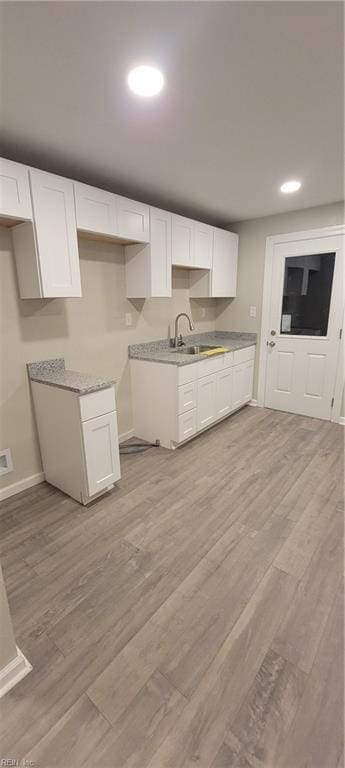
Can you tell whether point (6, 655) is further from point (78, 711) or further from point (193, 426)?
point (193, 426)

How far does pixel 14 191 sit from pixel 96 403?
4.39 feet

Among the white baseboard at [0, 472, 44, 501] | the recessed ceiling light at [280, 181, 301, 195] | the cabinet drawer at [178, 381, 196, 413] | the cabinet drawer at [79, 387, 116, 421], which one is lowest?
the white baseboard at [0, 472, 44, 501]

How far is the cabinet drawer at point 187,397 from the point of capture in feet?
9.43

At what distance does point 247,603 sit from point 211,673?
36 centimetres

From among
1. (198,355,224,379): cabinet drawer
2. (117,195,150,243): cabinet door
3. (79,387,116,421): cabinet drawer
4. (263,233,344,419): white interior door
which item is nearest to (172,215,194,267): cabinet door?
(117,195,150,243): cabinet door

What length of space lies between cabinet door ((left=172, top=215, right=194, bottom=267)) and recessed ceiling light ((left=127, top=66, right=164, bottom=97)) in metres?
1.52

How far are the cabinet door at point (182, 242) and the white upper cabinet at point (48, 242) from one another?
1.14 meters

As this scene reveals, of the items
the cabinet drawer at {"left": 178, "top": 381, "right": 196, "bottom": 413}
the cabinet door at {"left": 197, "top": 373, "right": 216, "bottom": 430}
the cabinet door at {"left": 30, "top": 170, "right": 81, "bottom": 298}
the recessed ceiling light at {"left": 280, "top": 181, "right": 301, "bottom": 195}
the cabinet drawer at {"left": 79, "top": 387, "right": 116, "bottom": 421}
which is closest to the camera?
the cabinet door at {"left": 30, "top": 170, "right": 81, "bottom": 298}

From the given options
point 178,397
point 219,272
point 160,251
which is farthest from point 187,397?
point 219,272

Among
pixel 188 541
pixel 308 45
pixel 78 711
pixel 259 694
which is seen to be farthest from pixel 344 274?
pixel 78 711

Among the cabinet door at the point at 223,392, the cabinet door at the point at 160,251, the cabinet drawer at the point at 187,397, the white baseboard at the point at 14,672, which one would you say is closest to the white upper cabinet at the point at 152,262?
the cabinet door at the point at 160,251

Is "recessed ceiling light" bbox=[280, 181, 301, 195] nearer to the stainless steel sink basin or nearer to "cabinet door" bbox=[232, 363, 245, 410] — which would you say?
the stainless steel sink basin

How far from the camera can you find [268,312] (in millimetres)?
3861

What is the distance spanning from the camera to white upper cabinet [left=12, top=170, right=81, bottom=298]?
1.94 meters
